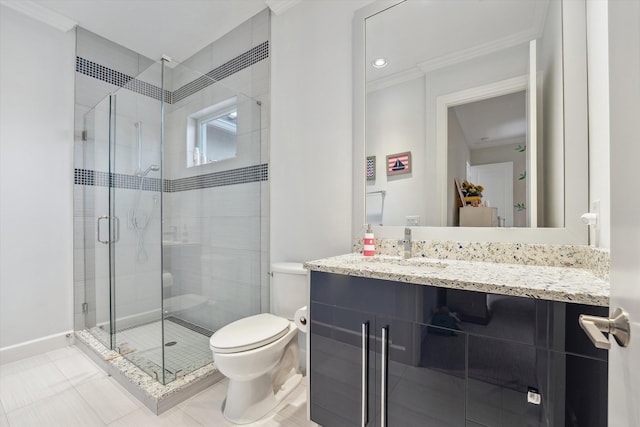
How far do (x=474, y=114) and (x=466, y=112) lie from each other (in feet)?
0.13

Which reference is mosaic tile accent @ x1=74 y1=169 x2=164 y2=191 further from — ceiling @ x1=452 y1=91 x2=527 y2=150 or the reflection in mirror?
ceiling @ x1=452 y1=91 x2=527 y2=150

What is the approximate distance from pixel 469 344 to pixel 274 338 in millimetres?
967

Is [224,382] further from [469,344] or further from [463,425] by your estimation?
[469,344]

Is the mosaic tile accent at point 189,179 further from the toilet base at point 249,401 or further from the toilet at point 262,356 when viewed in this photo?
the toilet base at point 249,401

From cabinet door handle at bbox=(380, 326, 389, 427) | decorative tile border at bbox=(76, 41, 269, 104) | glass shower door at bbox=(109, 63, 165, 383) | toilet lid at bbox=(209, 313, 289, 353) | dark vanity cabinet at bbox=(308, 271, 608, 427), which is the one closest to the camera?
dark vanity cabinet at bbox=(308, 271, 608, 427)

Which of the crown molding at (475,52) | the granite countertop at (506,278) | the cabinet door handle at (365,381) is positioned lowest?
the cabinet door handle at (365,381)

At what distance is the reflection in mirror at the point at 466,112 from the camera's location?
50.6 inches

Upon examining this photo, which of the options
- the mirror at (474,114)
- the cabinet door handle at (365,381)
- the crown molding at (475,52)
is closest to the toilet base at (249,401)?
the cabinet door handle at (365,381)

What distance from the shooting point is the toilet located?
4.61ft

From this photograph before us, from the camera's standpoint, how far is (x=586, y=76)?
118cm

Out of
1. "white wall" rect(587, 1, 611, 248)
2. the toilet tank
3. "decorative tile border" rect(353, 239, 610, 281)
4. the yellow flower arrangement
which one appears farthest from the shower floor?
"white wall" rect(587, 1, 611, 248)

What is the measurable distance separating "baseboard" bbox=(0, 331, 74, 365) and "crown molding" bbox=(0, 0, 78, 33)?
8.14 ft

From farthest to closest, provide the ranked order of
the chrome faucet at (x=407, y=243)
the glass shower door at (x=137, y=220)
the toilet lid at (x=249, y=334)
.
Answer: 1. the glass shower door at (x=137, y=220)
2. the chrome faucet at (x=407, y=243)
3. the toilet lid at (x=249, y=334)

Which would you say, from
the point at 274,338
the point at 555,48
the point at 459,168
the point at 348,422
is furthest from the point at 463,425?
the point at 555,48
